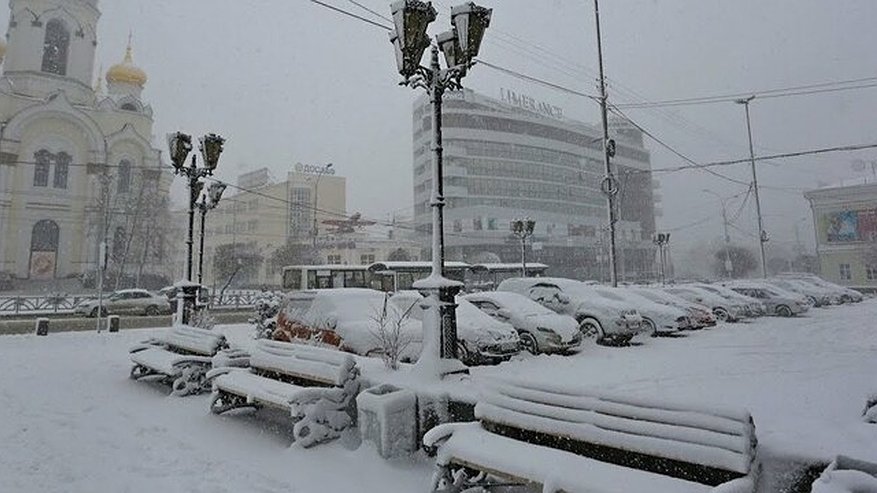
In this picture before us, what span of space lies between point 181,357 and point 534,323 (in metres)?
7.15

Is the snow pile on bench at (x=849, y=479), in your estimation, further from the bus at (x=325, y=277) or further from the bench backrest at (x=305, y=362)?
the bus at (x=325, y=277)

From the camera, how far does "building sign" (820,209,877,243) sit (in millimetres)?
33281

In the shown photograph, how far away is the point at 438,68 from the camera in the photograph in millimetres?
6309

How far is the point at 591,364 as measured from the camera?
9.97m

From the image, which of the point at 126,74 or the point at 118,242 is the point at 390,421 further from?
the point at 126,74

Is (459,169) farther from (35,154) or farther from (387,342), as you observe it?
(387,342)

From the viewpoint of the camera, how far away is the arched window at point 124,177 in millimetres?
42250

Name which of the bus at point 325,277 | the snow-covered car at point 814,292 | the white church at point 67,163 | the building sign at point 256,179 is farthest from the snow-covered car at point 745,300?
the building sign at point 256,179

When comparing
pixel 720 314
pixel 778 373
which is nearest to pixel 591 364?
pixel 778 373

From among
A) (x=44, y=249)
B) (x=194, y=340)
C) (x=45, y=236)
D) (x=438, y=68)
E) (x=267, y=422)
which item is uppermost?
(x=45, y=236)

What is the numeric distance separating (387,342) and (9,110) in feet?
164

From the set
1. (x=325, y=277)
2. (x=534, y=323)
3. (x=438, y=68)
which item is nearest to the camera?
(x=438, y=68)

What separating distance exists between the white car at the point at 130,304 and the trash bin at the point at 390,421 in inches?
962

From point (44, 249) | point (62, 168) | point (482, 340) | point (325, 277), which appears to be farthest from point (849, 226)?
point (62, 168)
